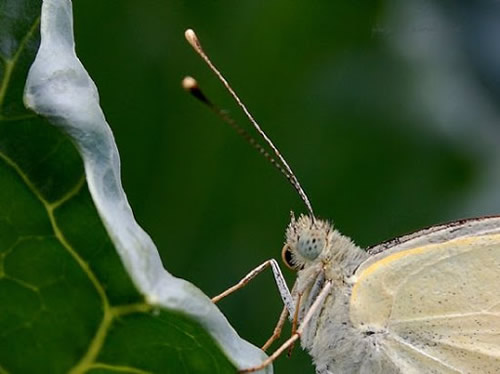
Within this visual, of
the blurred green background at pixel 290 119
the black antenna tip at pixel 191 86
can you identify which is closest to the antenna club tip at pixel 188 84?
the black antenna tip at pixel 191 86

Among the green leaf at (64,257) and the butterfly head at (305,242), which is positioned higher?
the green leaf at (64,257)

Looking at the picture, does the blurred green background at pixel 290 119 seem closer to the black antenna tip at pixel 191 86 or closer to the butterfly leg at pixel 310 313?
the butterfly leg at pixel 310 313

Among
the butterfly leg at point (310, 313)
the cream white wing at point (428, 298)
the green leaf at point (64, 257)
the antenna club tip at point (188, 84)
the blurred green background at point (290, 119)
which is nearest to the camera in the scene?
the green leaf at point (64, 257)

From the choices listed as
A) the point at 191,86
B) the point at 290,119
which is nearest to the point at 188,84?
the point at 191,86

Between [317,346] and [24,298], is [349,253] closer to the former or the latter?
[317,346]

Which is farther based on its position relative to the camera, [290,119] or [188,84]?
[290,119]

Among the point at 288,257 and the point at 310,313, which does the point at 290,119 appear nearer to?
the point at 288,257
